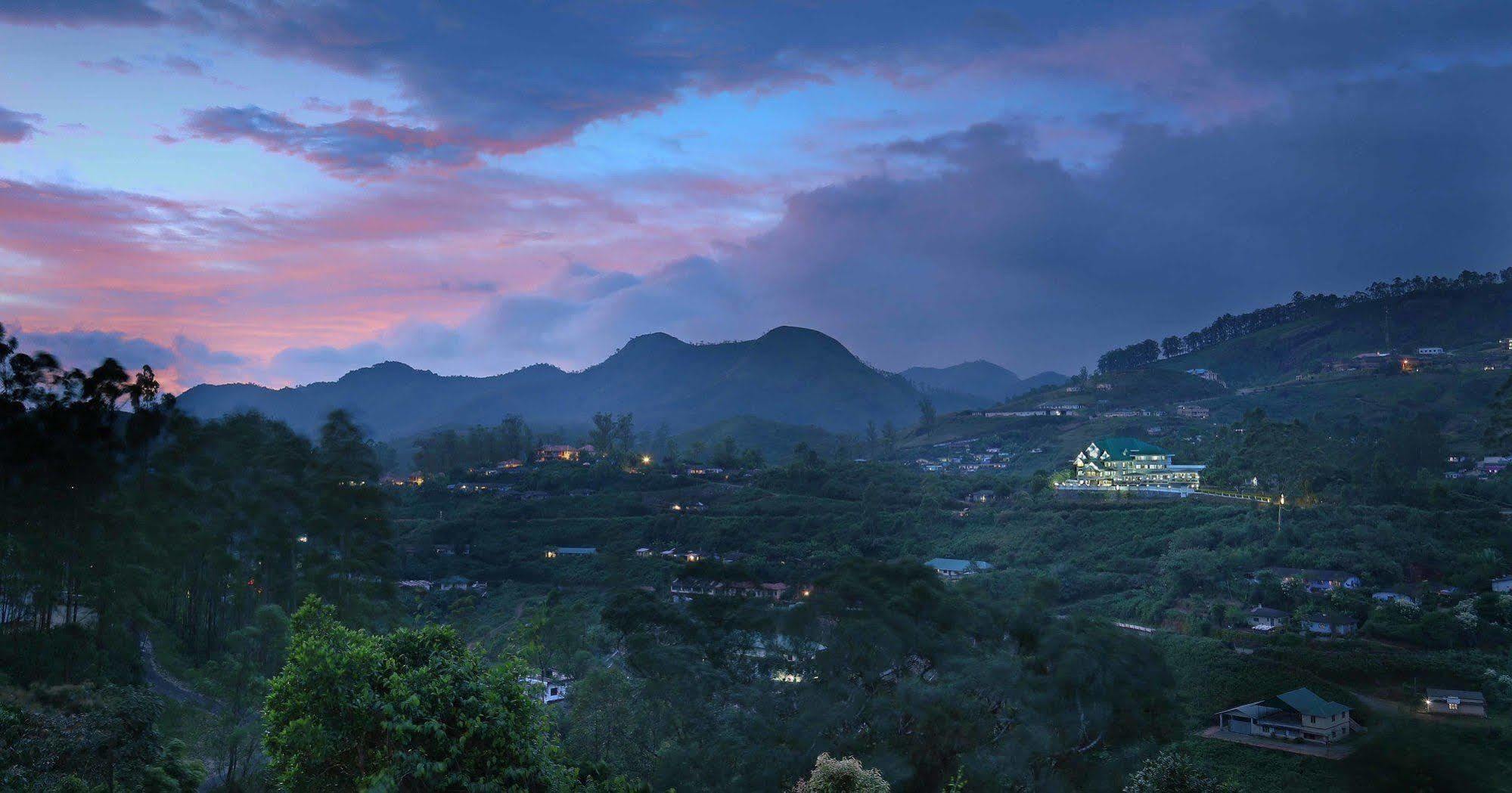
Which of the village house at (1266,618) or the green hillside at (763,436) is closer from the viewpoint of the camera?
the village house at (1266,618)

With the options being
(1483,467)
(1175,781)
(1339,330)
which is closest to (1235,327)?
(1339,330)

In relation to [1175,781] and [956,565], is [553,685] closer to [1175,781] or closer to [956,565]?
[1175,781]

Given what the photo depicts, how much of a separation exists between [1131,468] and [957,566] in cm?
1770

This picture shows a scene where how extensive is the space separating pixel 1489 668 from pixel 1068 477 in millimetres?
29172

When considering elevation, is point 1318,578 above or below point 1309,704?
above

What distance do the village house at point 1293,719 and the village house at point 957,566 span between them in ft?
44.7

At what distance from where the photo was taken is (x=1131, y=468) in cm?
4962

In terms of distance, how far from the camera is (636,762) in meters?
15.2

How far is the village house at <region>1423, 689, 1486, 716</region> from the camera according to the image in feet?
68.5

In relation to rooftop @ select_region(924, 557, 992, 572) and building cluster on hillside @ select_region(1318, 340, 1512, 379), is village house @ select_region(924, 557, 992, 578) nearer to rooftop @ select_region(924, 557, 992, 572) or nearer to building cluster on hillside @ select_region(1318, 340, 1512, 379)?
rooftop @ select_region(924, 557, 992, 572)

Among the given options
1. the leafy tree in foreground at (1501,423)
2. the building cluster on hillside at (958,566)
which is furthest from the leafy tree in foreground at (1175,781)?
the leafy tree in foreground at (1501,423)

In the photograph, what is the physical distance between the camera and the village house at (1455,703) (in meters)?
20.9

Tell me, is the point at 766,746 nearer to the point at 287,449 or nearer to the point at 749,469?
the point at 287,449

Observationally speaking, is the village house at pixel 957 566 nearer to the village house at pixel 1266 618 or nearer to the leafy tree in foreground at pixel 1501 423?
the village house at pixel 1266 618
